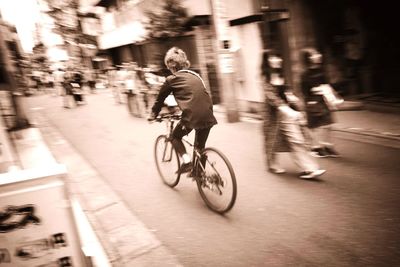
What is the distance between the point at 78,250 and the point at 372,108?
8.02 metres

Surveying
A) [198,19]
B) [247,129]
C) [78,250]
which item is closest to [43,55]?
[198,19]

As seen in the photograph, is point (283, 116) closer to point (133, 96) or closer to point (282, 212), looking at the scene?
point (282, 212)

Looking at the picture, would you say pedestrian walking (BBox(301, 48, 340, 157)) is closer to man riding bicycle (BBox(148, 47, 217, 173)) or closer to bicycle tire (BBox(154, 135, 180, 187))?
man riding bicycle (BBox(148, 47, 217, 173))

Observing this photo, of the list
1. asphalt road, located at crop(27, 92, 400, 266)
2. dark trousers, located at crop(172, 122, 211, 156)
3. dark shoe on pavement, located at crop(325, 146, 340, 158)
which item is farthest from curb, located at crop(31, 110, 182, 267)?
dark shoe on pavement, located at crop(325, 146, 340, 158)

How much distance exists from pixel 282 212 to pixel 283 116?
1.52 meters

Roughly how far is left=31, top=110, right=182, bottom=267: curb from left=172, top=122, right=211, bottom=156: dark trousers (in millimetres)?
1107

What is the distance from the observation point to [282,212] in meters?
4.44

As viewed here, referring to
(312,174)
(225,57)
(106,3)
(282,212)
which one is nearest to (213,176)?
(282,212)

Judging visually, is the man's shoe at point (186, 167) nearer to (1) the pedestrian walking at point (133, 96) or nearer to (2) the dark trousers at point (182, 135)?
(2) the dark trousers at point (182, 135)

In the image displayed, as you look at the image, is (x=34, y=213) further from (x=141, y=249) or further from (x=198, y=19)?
(x=198, y=19)

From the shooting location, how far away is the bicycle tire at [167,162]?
5629 millimetres

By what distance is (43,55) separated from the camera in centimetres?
6656

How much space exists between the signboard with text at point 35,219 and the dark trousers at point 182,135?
2.37 metres

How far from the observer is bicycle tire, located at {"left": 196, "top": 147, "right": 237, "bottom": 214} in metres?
4.33
